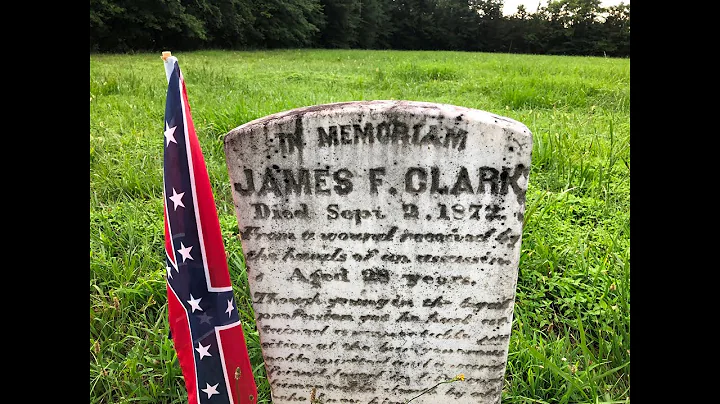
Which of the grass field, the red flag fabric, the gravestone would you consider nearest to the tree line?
the grass field

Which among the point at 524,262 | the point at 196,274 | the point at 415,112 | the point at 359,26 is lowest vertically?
the point at 524,262

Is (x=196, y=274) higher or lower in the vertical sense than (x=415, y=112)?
lower

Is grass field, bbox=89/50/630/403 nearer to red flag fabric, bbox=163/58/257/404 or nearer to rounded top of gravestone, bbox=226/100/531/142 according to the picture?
red flag fabric, bbox=163/58/257/404

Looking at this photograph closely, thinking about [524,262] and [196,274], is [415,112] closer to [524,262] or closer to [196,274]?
[196,274]

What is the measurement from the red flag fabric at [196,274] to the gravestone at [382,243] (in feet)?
0.33

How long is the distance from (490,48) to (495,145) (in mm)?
33234

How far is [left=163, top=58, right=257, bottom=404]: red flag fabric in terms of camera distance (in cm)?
141

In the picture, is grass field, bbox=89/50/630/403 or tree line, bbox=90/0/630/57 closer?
grass field, bbox=89/50/630/403

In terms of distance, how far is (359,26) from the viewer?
31078 mm

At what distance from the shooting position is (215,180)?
331cm

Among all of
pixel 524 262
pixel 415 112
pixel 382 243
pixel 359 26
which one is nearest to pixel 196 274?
pixel 382 243

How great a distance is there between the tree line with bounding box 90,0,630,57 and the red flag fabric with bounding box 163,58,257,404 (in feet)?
54.3

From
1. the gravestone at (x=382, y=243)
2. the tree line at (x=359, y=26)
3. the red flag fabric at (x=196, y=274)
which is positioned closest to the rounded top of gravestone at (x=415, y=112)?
the gravestone at (x=382, y=243)

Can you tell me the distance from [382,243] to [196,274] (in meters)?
0.57
